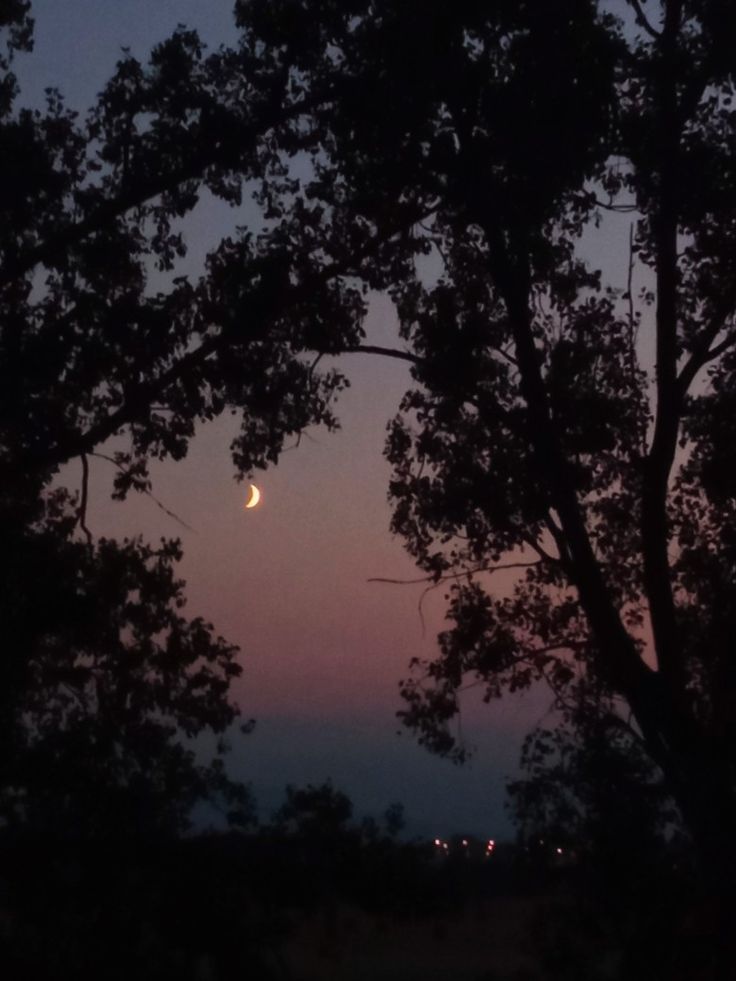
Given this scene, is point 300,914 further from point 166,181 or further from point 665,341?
point 166,181

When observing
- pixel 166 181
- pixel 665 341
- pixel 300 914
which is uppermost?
pixel 166 181

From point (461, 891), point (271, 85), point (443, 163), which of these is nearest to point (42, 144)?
point (271, 85)

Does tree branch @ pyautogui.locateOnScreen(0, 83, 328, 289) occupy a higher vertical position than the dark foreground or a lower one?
higher

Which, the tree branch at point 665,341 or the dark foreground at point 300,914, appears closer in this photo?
the dark foreground at point 300,914

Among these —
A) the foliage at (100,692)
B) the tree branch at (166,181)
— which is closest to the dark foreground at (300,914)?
the foliage at (100,692)

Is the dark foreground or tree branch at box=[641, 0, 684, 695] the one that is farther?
tree branch at box=[641, 0, 684, 695]

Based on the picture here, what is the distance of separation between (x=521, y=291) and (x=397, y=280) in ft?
5.57

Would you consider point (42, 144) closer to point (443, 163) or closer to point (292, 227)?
point (292, 227)

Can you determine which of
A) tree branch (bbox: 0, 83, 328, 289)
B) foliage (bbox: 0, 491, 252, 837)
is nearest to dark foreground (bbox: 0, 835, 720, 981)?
foliage (bbox: 0, 491, 252, 837)

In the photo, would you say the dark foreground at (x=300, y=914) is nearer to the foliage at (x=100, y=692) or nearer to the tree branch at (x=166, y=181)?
the foliage at (x=100, y=692)

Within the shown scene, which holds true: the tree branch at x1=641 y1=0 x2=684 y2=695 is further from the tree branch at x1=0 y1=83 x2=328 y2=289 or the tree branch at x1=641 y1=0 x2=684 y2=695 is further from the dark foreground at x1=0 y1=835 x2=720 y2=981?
the dark foreground at x1=0 y1=835 x2=720 y2=981

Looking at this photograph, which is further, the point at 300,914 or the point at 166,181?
the point at 300,914

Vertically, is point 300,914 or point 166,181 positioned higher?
point 166,181

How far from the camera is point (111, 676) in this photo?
18.2 meters
